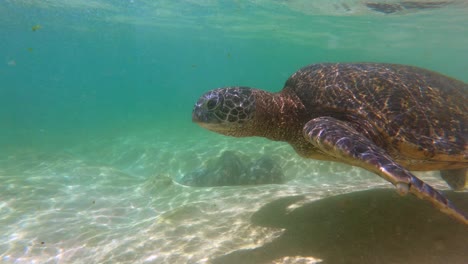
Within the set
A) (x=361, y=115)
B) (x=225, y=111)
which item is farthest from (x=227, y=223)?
(x=361, y=115)

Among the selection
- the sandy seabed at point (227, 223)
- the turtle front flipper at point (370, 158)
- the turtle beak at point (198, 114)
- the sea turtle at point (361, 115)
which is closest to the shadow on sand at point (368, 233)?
the sandy seabed at point (227, 223)

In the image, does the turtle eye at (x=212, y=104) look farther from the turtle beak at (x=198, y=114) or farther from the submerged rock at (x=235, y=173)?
the submerged rock at (x=235, y=173)

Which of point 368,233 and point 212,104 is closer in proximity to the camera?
point 368,233

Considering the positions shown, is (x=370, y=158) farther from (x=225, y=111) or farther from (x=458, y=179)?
(x=458, y=179)

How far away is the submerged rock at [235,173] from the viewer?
9289 mm

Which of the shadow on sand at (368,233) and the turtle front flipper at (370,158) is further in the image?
the shadow on sand at (368,233)

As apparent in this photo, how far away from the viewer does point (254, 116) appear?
4.68 metres

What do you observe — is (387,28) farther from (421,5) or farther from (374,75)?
(374,75)

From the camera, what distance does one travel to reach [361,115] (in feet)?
13.2

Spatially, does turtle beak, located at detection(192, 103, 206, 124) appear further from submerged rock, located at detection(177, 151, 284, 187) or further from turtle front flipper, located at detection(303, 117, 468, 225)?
submerged rock, located at detection(177, 151, 284, 187)

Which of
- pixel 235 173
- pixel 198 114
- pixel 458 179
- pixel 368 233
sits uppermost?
pixel 198 114

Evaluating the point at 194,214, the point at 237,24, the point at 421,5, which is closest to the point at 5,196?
→ the point at 194,214

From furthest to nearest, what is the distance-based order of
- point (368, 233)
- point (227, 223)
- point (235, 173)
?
point (235, 173)
point (227, 223)
point (368, 233)

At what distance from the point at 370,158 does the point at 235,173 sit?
7.31 meters
